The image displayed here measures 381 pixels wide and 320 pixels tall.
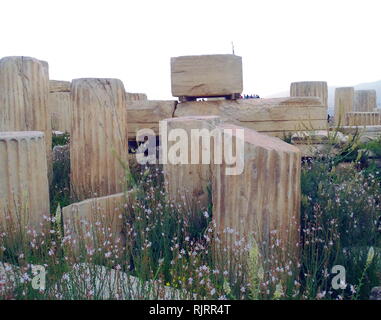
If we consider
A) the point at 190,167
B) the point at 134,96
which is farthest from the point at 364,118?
the point at 190,167

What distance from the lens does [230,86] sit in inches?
291

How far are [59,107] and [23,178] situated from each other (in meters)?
7.94

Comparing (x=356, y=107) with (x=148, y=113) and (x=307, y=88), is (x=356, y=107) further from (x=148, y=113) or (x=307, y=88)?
(x=148, y=113)

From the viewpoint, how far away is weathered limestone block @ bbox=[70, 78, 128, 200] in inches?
237

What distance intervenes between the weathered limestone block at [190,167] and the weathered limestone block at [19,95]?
2.25 m

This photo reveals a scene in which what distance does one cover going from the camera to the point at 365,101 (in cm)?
1772

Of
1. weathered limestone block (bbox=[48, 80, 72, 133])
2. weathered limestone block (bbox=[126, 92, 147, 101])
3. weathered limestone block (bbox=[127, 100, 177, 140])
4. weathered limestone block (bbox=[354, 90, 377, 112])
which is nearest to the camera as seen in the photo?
weathered limestone block (bbox=[127, 100, 177, 140])

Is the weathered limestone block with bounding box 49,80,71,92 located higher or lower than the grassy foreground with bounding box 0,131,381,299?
higher

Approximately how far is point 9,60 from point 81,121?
1.72 meters

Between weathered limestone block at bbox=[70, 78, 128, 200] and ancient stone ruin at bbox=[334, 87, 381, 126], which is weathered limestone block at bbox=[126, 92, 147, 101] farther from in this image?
weathered limestone block at bbox=[70, 78, 128, 200]

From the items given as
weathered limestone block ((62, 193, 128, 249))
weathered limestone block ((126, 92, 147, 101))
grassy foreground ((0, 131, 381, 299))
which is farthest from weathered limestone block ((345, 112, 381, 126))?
weathered limestone block ((62, 193, 128, 249))

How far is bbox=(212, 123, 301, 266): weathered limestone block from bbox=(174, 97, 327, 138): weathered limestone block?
321 centimetres
